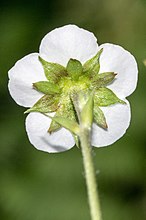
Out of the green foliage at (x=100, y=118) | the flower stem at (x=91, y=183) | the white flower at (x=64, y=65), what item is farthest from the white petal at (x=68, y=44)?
the flower stem at (x=91, y=183)

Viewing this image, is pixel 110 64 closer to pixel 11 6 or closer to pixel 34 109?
pixel 34 109

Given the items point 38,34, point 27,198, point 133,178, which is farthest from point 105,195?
point 38,34

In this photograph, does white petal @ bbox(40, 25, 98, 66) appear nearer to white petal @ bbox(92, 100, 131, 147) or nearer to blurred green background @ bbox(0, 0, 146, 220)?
white petal @ bbox(92, 100, 131, 147)

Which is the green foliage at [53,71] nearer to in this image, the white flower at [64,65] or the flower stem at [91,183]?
the white flower at [64,65]

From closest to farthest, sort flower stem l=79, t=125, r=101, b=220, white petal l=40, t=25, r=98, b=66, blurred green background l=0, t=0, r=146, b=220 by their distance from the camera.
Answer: flower stem l=79, t=125, r=101, b=220 → white petal l=40, t=25, r=98, b=66 → blurred green background l=0, t=0, r=146, b=220

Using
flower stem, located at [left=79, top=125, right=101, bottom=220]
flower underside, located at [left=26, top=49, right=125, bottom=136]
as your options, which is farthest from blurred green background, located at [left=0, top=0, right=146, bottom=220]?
flower stem, located at [left=79, top=125, right=101, bottom=220]
